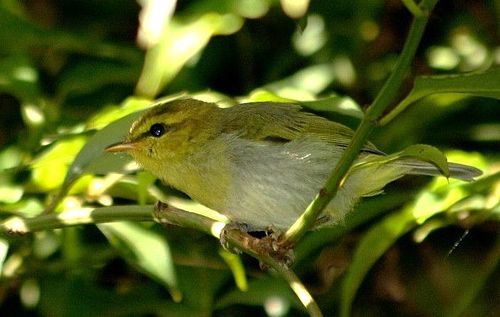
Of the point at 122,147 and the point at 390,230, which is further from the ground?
the point at 390,230

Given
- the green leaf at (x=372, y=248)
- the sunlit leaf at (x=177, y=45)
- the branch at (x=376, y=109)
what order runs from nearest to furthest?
1. the branch at (x=376, y=109)
2. the green leaf at (x=372, y=248)
3. the sunlit leaf at (x=177, y=45)

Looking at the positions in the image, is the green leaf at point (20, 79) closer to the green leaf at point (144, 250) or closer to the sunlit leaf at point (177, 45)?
the sunlit leaf at point (177, 45)

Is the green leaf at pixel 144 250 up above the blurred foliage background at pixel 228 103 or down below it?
below

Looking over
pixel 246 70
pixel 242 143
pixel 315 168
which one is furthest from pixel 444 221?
pixel 246 70

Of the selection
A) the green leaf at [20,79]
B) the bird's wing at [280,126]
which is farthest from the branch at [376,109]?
the green leaf at [20,79]

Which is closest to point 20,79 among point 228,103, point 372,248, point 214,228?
point 228,103

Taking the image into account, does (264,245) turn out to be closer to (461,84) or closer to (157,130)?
(461,84)
